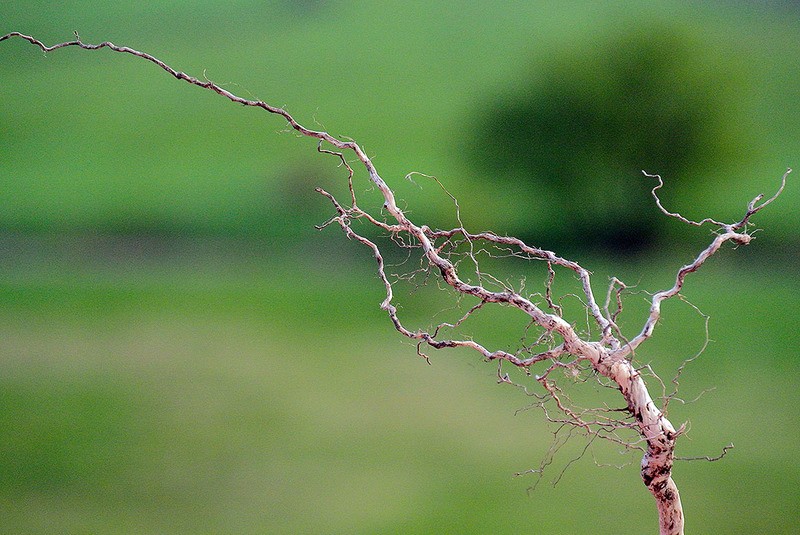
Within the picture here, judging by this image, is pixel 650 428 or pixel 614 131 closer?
pixel 650 428

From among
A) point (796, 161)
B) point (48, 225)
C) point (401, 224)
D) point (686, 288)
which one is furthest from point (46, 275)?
point (796, 161)

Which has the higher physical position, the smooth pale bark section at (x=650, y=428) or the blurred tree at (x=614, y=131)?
the blurred tree at (x=614, y=131)

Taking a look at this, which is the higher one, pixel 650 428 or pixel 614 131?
pixel 614 131

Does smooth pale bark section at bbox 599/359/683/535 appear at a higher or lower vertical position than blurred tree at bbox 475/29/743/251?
lower

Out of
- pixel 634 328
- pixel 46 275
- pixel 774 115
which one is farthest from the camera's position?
pixel 774 115

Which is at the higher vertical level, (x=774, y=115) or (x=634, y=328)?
(x=774, y=115)

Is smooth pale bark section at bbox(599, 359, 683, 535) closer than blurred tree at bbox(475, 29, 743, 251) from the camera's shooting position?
Yes

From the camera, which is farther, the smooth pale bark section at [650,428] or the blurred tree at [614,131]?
the blurred tree at [614,131]

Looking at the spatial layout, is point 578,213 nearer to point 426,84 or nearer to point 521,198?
point 521,198
